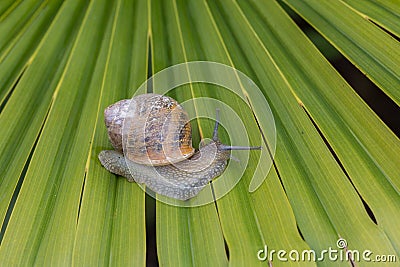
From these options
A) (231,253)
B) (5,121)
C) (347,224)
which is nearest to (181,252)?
(231,253)

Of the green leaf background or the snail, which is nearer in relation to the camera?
the green leaf background

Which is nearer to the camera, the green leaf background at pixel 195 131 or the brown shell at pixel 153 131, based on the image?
the green leaf background at pixel 195 131

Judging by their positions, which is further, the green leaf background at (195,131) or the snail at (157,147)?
the snail at (157,147)
